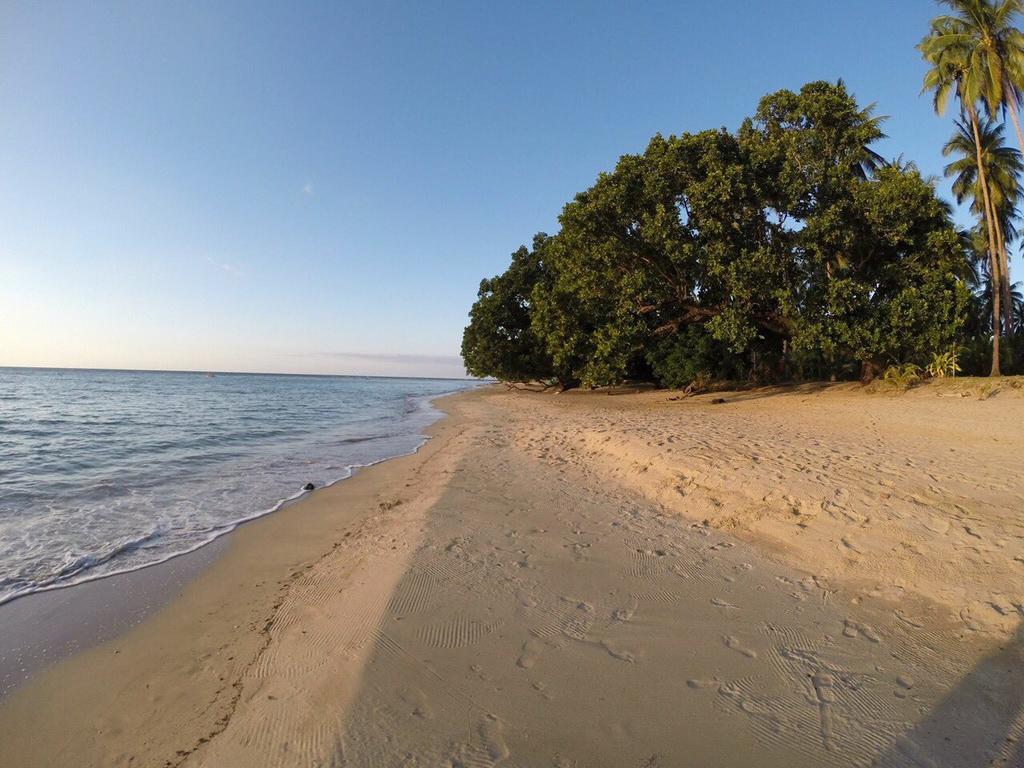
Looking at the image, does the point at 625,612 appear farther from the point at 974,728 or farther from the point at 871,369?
the point at 871,369

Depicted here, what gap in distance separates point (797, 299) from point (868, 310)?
2.36 m

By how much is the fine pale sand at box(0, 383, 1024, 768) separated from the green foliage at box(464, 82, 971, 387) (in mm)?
11683

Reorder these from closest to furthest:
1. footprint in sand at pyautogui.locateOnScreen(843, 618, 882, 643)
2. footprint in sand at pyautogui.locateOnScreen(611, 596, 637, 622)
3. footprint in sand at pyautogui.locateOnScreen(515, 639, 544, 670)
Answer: footprint in sand at pyautogui.locateOnScreen(515, 639, 544, 670), footprint in sand at pyautogui.locateOnScreen(843, 618, 882, 643), footprint in sand at pyautogui.locateOnScreen(611, 596, 637, 622)

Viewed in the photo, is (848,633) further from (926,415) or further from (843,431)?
(926,415)

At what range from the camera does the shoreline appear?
3678mm

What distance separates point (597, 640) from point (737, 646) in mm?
972

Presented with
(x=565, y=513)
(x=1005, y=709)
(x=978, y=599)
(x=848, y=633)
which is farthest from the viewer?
(x=565, y=513)

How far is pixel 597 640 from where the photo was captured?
3367mm

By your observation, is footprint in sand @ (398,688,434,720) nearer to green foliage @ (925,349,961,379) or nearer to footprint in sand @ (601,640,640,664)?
footprint in sand @ (601,640,640,664)

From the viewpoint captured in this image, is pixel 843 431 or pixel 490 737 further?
pixel 843 431

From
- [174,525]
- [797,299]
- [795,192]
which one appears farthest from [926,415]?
[174,525]

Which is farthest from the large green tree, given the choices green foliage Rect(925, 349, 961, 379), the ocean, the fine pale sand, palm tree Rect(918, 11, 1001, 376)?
the ocean

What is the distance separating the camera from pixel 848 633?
3463 millimetres

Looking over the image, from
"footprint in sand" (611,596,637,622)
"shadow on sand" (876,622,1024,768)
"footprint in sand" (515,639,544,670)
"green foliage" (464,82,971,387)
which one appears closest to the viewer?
"shadow on sand" (876,622,1024,768)
